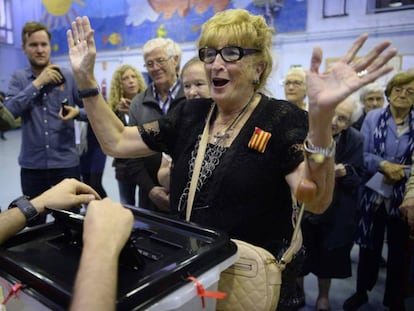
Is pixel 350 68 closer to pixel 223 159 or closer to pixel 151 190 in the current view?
pixel 223 159

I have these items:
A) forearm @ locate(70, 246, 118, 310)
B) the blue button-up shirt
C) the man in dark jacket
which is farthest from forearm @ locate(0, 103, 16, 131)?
forearm @ locate(70, 246, 118, 310)

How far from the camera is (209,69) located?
46.1 inches

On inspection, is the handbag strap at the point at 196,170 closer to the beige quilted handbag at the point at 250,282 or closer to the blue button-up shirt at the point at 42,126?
the beige quilted handbag at the point at 250,282

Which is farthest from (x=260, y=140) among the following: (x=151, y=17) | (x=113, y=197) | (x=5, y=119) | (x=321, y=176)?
(x=151, y=17)

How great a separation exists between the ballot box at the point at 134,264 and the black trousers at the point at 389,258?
180cm

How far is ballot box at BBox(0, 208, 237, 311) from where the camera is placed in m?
0.62

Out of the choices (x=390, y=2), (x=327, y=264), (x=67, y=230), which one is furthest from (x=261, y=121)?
(x=390, y=2)

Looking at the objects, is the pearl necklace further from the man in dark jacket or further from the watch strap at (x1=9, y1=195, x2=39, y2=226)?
the man in dark jacket

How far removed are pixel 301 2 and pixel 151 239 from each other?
4.75 m

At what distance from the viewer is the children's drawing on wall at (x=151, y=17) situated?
483cm

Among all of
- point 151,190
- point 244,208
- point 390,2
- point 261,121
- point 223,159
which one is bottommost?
point 151,190

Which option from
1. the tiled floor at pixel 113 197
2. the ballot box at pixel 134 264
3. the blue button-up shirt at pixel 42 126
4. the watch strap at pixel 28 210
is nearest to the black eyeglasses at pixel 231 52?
the ballot box at pixel 134 264

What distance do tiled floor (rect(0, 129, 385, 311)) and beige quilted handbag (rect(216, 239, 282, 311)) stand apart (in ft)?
5.31

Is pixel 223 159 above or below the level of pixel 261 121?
below
